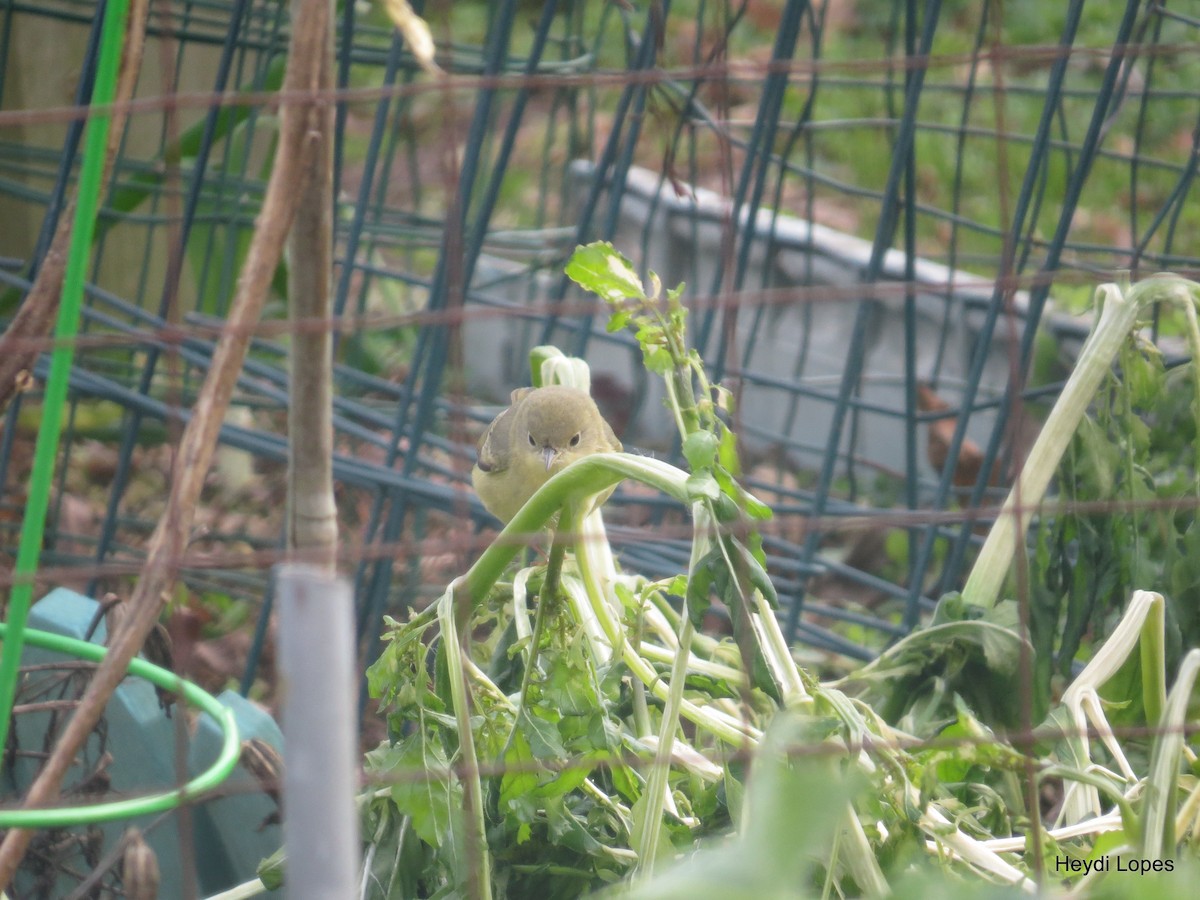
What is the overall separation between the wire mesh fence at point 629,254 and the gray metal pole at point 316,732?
11.0 inches

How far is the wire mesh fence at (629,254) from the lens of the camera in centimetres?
190

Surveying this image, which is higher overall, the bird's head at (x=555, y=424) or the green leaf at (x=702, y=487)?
the green leaf at (x=702, y=487)

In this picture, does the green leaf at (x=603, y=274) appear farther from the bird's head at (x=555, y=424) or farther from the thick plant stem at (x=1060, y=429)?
the bird's head at (x=555, y=424)

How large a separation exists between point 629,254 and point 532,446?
3.08 m

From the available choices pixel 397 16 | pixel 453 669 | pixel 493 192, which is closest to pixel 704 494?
pixel 453 669

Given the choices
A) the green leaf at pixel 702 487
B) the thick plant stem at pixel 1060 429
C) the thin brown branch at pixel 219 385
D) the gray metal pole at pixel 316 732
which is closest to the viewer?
the gray metal pole at pixel 316 732

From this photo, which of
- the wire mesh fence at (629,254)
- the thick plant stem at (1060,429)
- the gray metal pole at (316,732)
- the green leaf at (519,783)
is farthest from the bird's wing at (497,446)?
the gray metal pole at (316,732)

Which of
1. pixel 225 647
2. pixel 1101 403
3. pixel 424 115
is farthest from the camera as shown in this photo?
pixel 424 115

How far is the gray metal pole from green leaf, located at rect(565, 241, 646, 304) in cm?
79

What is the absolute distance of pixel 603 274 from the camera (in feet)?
5.16

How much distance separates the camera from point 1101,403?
2.00 m

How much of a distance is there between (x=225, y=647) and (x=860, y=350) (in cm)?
202

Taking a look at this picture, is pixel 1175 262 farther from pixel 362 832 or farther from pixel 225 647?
pixel 225 647

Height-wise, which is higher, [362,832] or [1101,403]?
[1101,403]
